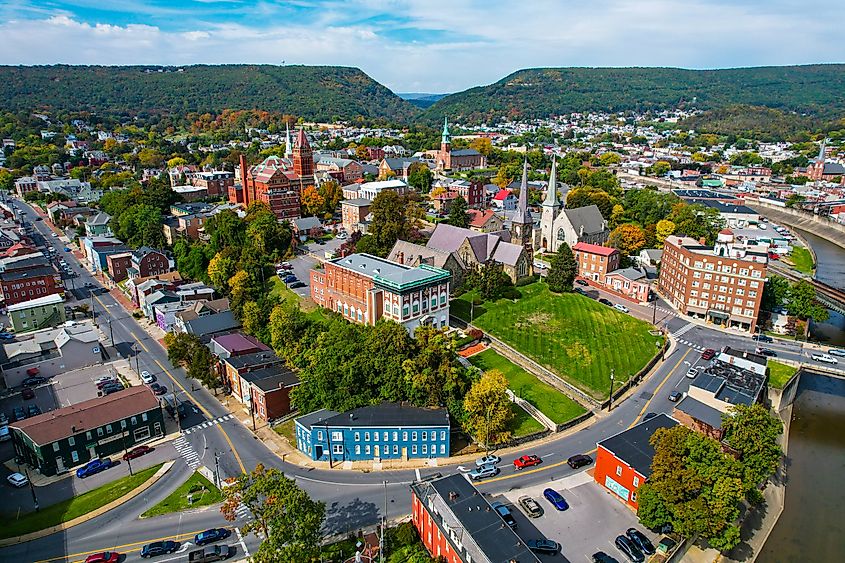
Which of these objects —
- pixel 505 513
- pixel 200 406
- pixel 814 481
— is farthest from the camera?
pixel 200 406

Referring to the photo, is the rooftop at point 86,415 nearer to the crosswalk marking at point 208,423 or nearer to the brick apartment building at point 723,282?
the crosswalk marking at point 208,423

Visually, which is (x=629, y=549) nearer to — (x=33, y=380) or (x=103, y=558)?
(x=103, y=558)

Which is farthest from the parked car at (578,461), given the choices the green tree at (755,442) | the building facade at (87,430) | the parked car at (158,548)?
the building facade at (87,430)

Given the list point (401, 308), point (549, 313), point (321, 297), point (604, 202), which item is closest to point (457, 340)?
point (401, 308)

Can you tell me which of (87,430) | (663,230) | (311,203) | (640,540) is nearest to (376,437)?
(640,540)

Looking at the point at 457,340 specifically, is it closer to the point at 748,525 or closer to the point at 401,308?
the point at 401,308

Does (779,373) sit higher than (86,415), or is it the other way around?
(86,415)
